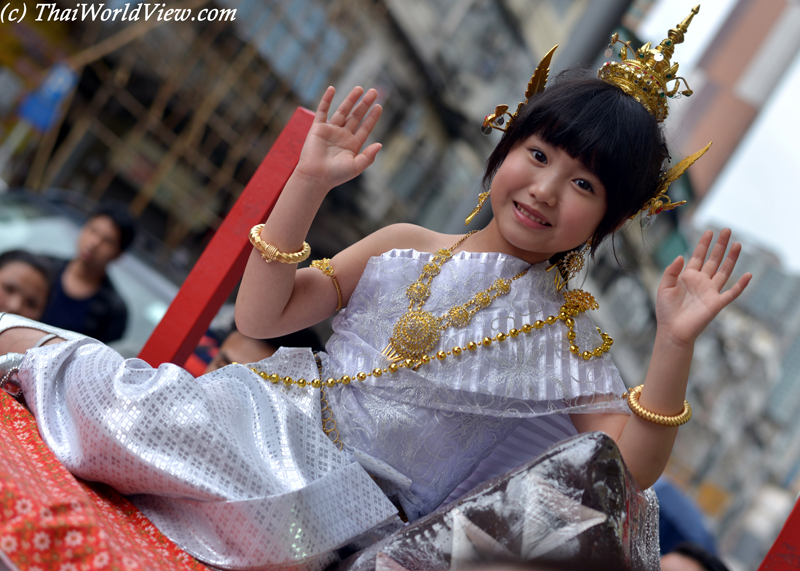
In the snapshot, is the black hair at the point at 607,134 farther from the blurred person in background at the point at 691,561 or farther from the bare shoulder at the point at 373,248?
the blurred person in background at the point at 691,561

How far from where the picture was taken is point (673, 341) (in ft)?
3.82

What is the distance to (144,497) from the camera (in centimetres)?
113

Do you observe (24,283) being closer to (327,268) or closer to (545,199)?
(327,268)

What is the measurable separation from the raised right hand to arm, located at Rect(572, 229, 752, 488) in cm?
69

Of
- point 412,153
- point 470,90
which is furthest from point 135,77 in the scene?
point 470,90

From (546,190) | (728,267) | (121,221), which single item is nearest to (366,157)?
(546,190)

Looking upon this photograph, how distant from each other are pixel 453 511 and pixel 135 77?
761cm

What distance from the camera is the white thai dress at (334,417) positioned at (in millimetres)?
1032

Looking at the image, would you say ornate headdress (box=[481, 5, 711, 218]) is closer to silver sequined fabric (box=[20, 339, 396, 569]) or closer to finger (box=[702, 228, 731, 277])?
finger (box=[702, 228, 731, 277])

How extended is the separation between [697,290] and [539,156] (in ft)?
1.38

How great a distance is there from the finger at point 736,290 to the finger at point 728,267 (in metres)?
0.02

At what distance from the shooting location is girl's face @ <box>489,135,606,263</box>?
127 cm

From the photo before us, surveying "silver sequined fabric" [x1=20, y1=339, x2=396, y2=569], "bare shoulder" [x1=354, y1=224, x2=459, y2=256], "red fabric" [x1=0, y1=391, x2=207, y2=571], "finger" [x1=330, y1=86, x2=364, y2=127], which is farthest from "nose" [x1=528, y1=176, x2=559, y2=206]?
"red fabric" [x1=0, y1=391, x2=207, y2=571]

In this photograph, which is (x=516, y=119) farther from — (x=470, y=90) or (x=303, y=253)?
(x=470, y=90)
